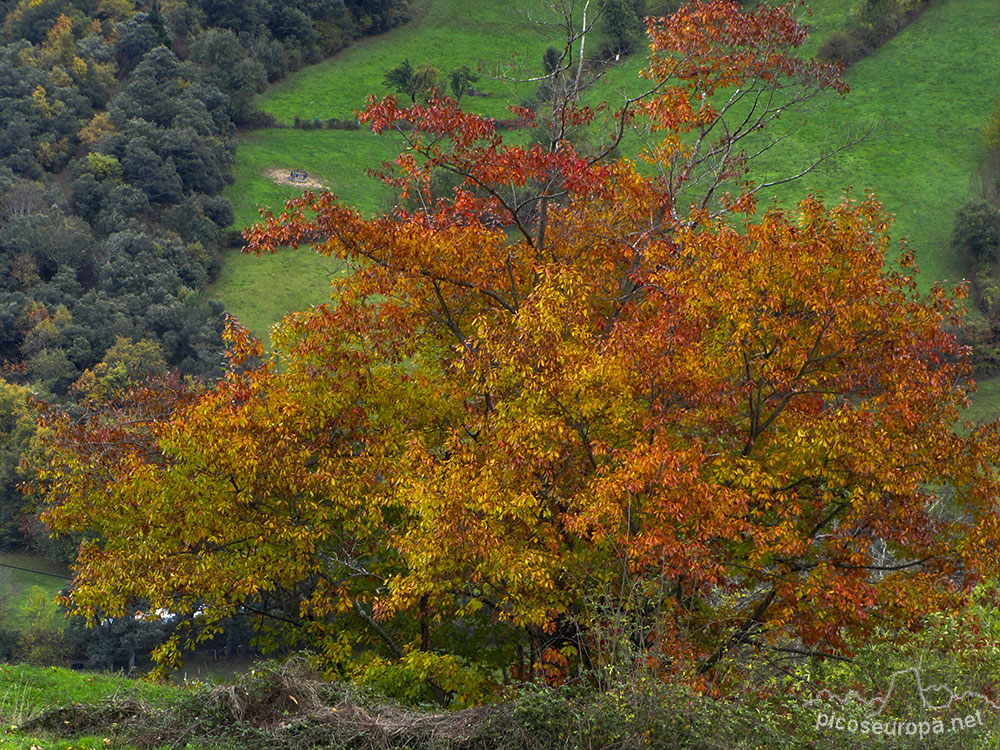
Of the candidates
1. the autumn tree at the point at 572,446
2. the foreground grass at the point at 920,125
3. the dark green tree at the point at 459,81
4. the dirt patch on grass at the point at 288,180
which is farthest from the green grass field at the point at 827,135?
the autumn tree at the point at 572,446

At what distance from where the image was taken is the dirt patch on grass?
8212 centimetres

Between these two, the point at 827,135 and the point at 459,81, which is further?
the point at 459,81

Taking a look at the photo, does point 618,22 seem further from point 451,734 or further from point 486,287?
point 451,734

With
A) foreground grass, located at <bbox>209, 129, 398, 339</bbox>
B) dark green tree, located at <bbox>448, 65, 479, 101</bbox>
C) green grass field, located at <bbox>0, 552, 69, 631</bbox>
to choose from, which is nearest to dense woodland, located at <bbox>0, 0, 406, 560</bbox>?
green grass field, located at <bbox>0, 552, 69, 631</bbox>

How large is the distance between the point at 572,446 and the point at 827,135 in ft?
227

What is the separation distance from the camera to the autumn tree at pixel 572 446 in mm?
13633

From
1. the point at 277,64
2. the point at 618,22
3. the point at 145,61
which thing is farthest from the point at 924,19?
the point at 145,61

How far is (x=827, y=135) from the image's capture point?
7625 cm

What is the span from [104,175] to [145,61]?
1614 cm

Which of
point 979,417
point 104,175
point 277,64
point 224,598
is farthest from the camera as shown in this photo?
point 277,64

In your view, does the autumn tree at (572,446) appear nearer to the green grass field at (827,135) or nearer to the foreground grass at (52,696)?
the foreground grass at (52,696)

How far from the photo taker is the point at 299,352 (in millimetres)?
18141

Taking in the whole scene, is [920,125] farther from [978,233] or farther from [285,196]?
[285,196]

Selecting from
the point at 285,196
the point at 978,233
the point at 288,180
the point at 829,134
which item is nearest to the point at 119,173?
the point at 285,196
